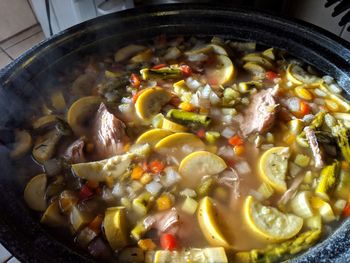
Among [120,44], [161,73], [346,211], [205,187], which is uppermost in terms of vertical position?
[120,44]

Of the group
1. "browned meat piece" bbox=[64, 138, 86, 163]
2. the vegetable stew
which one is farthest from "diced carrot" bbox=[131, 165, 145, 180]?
"browned meat piece" bbox=[64, 138, 86, 163]

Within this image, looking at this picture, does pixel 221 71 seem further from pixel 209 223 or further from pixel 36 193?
pixel 36 193

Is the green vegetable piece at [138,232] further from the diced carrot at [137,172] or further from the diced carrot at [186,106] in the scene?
the diced carrot at [186,106]

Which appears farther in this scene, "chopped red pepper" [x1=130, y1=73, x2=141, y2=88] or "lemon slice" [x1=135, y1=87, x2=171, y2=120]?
"chopped red pepper" [x1=130, y1=73, x2=141, y2=88]

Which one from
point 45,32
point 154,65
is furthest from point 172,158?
point 45,32

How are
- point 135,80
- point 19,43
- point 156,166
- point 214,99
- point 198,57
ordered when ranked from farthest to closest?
point 19,43
point 198,57
point 135,80
point 214,99
point 156,166

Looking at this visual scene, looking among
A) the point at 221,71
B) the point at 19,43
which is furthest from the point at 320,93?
the point at 19,43

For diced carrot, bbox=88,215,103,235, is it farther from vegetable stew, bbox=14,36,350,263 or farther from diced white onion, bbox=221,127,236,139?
diced white onion, bbox=221,127,236,139
